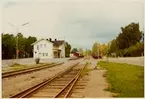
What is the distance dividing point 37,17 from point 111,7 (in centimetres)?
280

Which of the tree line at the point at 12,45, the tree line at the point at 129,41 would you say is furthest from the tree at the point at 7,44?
the tree line at the point at 129,41

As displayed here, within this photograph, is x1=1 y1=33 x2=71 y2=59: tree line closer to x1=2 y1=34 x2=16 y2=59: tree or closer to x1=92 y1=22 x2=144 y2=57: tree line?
x1=2 y1=34 x2=16 y2=59: tree

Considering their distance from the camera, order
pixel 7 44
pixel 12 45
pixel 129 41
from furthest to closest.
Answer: pixel 12 45 → pixel 129 41 → pixel 7 44

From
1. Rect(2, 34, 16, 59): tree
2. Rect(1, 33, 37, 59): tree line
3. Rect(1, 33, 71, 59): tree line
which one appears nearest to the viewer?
Rect(2, 34, 16, 59): tree

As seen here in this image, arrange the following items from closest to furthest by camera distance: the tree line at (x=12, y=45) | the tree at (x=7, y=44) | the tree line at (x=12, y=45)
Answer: the tree at (x=7, y=44), the tree line at (x=12, y=45), the tree line at (x=12, y=45)

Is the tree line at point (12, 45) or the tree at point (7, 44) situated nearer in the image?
the tree at point (7, 44)

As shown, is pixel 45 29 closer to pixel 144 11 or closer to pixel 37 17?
pixel 37 17

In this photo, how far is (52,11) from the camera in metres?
11.5

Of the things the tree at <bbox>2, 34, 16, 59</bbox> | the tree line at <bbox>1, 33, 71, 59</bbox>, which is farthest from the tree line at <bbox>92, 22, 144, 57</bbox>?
the tree at <bbox>2, 34, 16, 59</bbox>

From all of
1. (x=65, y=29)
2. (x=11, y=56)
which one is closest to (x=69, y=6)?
(x=65, y=29)

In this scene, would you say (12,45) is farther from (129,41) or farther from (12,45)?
(129,41)

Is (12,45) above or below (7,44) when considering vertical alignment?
above

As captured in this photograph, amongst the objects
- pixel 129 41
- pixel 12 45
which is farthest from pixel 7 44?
pixel 129 41

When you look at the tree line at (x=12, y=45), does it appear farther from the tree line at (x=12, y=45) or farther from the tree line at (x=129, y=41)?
the tree line at (x=129, y=41)
